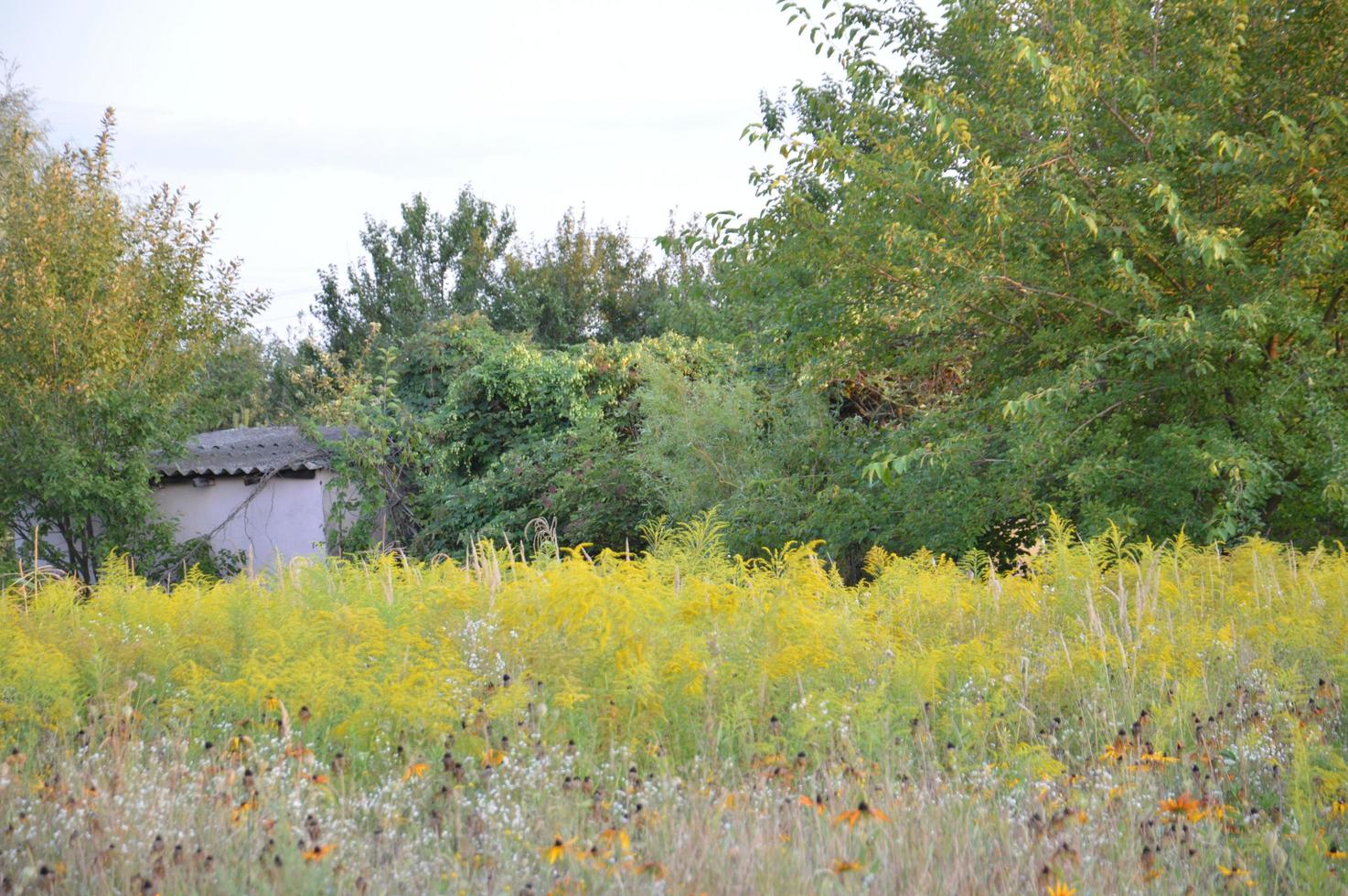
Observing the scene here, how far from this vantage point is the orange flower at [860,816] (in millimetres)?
2723

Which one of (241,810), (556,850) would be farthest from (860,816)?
(241,810)

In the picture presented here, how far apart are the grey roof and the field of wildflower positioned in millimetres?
8599

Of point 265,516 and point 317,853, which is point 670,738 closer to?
point 317,853

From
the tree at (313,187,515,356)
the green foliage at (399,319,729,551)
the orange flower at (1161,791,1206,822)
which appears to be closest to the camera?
the orange flower at (1161,791,1206,822)

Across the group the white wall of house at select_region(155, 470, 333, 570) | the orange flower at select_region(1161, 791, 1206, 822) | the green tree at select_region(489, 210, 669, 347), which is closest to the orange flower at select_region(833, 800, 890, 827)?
the orange flower at select_region(1161, 791, 1206, 822)

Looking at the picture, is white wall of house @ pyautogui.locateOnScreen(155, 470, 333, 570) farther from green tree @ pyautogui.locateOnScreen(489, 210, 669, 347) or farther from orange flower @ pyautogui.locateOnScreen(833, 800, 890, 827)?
A: orange flower @ pyautogui.locateOnScreen(833, 800, 890, 827)

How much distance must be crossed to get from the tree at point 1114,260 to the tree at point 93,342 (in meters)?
7.38

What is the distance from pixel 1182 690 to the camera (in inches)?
162

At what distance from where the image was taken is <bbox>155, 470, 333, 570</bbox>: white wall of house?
14.2 meters

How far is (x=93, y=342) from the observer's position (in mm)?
11242

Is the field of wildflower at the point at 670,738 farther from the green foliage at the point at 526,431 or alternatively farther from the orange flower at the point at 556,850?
the green foliage at the point at 526,431

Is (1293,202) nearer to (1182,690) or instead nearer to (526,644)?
(1182,690)

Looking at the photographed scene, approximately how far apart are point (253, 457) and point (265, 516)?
837 millimetres

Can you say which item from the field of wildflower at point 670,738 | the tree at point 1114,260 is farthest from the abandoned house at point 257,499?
the field of wildflower at point 670,738
